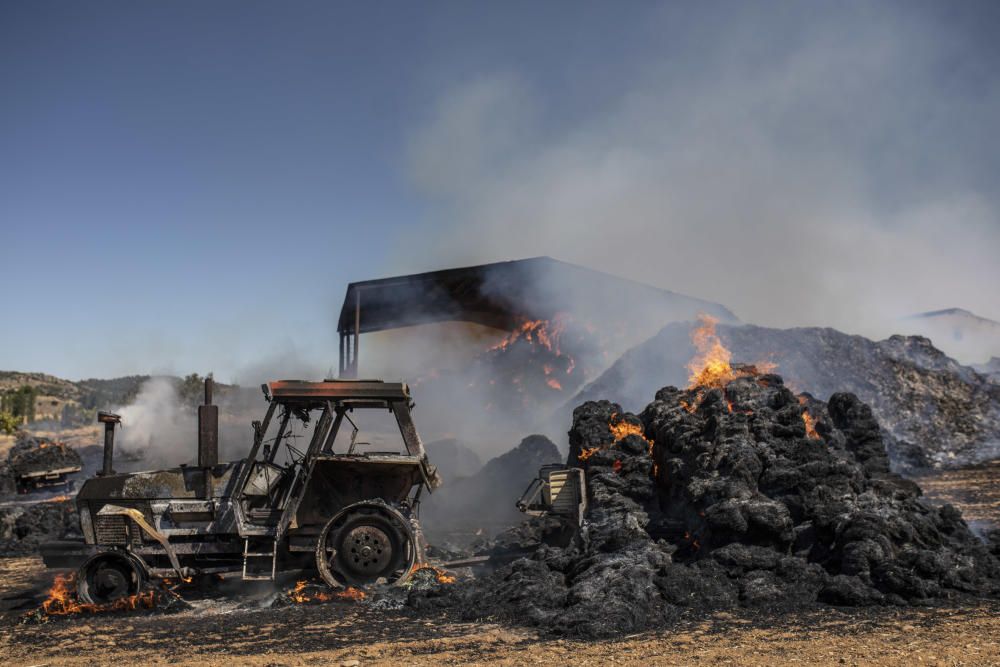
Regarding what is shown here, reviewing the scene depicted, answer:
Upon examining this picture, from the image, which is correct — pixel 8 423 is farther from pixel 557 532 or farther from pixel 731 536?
pixel 731 536

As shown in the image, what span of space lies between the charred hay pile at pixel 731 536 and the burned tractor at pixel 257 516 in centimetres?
118

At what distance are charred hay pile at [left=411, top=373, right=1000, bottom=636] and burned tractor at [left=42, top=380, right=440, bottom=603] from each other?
1175mm

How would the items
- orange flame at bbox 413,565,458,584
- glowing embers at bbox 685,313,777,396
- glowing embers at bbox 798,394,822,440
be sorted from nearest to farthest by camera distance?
orange flame at bbox 413,565,458,584, glowing embers at bbox 798,394,822,440, glowing embers at bbox 685,313,777,396

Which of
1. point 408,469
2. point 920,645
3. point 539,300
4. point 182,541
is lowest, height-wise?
point 920,645

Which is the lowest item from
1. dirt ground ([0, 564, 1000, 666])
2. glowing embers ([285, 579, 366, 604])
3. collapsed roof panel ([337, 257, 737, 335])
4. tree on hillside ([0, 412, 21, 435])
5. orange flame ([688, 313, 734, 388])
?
dirt ground ([0, 564, 1000, 666])

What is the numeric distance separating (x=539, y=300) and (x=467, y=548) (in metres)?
16.0

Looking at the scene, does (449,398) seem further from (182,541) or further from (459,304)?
(182,541)

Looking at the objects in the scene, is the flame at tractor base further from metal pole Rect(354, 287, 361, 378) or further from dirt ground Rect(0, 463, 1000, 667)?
metal pole Rect(354, 287, 361, 378)

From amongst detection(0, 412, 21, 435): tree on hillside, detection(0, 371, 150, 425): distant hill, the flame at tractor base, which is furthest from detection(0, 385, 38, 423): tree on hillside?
the flame at tractor base

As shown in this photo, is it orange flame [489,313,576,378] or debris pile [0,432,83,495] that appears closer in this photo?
debris pile [0,432,83,495]

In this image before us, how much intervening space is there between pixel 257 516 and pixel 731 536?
637 centimetres

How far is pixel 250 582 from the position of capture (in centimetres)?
1032

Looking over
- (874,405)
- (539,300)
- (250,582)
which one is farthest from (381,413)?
(250,582)

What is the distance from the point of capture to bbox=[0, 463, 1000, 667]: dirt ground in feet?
22.1
